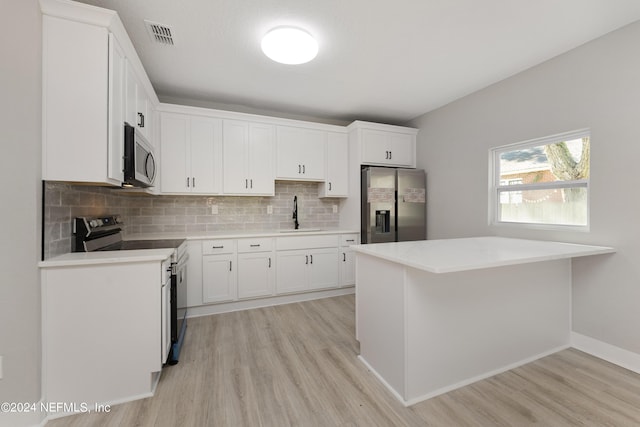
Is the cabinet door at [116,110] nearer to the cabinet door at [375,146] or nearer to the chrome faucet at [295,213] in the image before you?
the chrome faucet at [295,213]

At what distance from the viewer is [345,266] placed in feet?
12.3

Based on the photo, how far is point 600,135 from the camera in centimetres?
217

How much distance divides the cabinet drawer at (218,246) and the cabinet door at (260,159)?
748 millimetres

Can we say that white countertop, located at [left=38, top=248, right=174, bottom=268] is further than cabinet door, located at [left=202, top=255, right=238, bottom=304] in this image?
No

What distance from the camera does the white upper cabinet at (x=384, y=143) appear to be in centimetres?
384

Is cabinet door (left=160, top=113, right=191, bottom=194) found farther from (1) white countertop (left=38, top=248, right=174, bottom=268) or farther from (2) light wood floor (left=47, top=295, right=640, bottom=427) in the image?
(2) light wood floor (left=47, top=295, right=640, bottom=427)

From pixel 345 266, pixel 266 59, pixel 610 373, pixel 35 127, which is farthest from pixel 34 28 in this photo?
pixel 610 373

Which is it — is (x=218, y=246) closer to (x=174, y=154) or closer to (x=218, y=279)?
(x=218, y=279)

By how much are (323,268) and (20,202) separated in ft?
9.41

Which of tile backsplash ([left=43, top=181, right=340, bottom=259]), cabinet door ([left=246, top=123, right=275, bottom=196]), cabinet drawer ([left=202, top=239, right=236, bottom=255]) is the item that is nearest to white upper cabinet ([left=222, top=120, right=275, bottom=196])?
cabinet door ([left=246, top=123, right=275, bottom=196])

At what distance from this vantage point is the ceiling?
1863 mm

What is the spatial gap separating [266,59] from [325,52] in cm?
57

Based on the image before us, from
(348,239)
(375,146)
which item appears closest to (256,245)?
(348,239)

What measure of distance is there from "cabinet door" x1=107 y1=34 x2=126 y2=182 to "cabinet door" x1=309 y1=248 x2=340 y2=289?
7.65 feet
